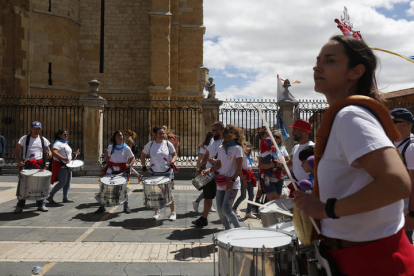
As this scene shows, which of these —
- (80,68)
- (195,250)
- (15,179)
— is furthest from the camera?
(80,68)

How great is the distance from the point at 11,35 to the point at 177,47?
9579 millimetres

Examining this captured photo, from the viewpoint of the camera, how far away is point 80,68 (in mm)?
22891

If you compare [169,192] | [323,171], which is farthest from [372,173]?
[169,192]

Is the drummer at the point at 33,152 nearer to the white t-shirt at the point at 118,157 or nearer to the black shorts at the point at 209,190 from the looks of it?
the white t-shirt at the point at 118,157

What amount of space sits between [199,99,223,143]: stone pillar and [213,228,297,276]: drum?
40.8 ft

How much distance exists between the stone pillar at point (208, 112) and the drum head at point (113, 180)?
739cm

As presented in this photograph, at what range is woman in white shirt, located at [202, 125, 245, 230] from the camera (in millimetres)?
5480

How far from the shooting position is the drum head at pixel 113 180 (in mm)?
7312

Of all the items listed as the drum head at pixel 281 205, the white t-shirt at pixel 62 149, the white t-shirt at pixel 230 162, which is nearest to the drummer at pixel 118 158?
the white t-shirt at pixel 62 149

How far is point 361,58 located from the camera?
162cm

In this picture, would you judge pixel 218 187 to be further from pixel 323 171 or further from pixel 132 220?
pixel 323 171

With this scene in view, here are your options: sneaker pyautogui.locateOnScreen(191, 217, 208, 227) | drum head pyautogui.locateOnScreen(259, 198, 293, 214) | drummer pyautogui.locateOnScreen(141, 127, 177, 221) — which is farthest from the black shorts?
drum head pyautogui.locateOnScreen(259, 198, 293, 214)

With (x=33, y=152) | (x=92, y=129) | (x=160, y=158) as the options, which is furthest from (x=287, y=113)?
(x=33, y=152)

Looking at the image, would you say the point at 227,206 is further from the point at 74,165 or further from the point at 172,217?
the point at 74,165
